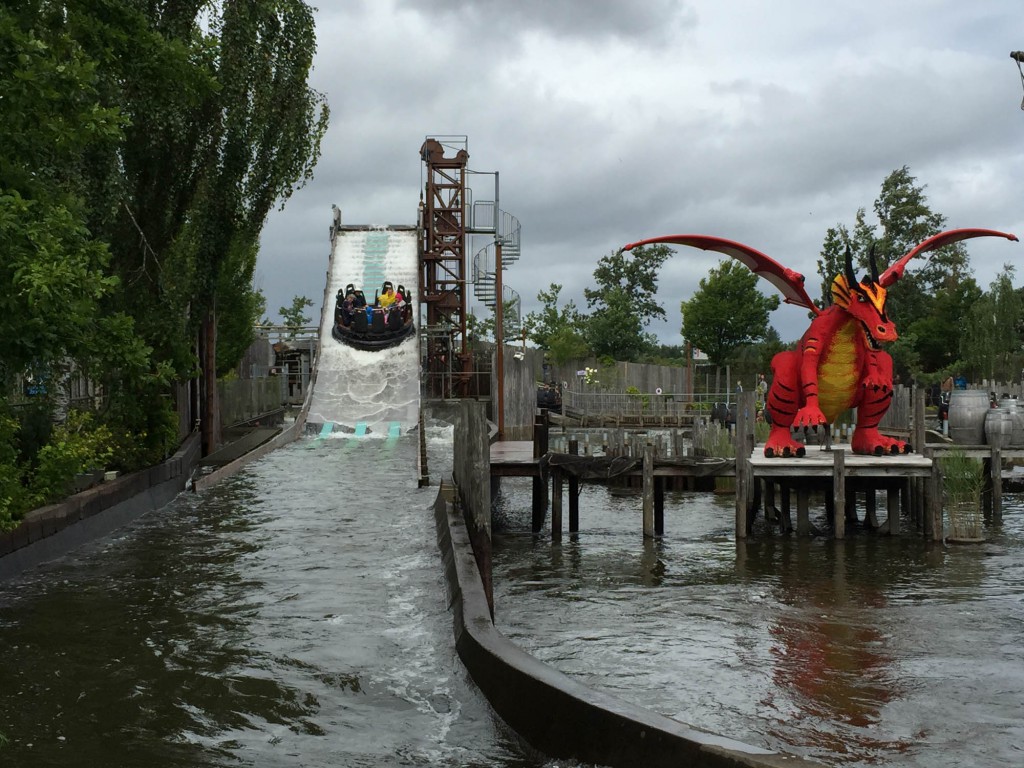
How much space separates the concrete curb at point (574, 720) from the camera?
449 centimetres

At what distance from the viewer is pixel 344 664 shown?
7609 millimetres

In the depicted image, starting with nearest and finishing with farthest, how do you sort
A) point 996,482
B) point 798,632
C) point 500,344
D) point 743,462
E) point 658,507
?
point 798,632, point 743,462, point 658,507, point 996,482, point 500,344

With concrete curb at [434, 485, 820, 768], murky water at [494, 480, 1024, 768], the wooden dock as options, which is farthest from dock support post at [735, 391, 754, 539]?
concrete curb at [434, 485, 820, 768]

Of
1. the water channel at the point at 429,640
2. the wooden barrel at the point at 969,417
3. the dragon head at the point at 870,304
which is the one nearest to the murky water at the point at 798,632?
the water channel at the point at 429,640

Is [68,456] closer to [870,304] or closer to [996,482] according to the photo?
[870,304]

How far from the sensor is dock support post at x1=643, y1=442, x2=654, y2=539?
1493cm

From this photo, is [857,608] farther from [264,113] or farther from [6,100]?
[264,113]

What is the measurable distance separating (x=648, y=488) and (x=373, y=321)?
15371 mm

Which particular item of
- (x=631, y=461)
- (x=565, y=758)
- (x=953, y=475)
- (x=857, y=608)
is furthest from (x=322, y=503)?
(x=565, y=758)

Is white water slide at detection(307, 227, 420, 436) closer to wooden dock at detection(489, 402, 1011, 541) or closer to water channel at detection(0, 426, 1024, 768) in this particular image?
wooden dock at detection(489, 402, 1011, 541)

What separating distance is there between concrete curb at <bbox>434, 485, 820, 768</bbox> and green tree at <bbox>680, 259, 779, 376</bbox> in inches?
1776

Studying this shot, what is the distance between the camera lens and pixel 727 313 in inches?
2036

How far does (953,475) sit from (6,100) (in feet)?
39.7

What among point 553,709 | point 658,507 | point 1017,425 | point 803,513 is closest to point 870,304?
point 803,513
